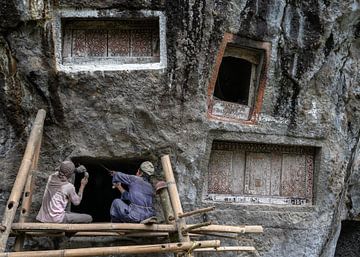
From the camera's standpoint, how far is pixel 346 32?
287 inches

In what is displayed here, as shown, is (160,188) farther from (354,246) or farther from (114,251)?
(354,246)

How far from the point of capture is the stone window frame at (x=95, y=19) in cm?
654

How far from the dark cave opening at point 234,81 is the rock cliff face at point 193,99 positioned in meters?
0.43

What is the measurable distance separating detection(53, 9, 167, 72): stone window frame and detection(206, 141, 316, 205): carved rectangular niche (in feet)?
4.57

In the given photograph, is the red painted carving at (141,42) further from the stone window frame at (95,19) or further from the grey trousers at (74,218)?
the grey trousers at (74,218)

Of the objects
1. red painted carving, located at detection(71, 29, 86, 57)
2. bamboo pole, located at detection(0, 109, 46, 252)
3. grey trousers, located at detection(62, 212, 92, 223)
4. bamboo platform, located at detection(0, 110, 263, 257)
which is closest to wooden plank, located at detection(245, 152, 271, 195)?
bamboo platform, located at detection(0, 110, 263, 257)

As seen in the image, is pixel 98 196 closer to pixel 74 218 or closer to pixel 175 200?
pixel 74 218

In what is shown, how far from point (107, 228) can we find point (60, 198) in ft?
2.41

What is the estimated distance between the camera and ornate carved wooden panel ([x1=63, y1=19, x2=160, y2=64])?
6734 millimetres

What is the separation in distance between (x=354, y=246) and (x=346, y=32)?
3.74 meters

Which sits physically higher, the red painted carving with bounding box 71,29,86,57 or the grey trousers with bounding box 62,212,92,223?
the red painted carving with bounding box 71,29,86,57

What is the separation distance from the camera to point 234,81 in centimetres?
781

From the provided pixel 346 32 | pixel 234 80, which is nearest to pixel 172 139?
pixel 234 80

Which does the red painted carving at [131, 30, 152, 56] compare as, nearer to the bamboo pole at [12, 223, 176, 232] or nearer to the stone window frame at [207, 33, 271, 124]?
the stone window frame at [207, 33, 271, 124]
